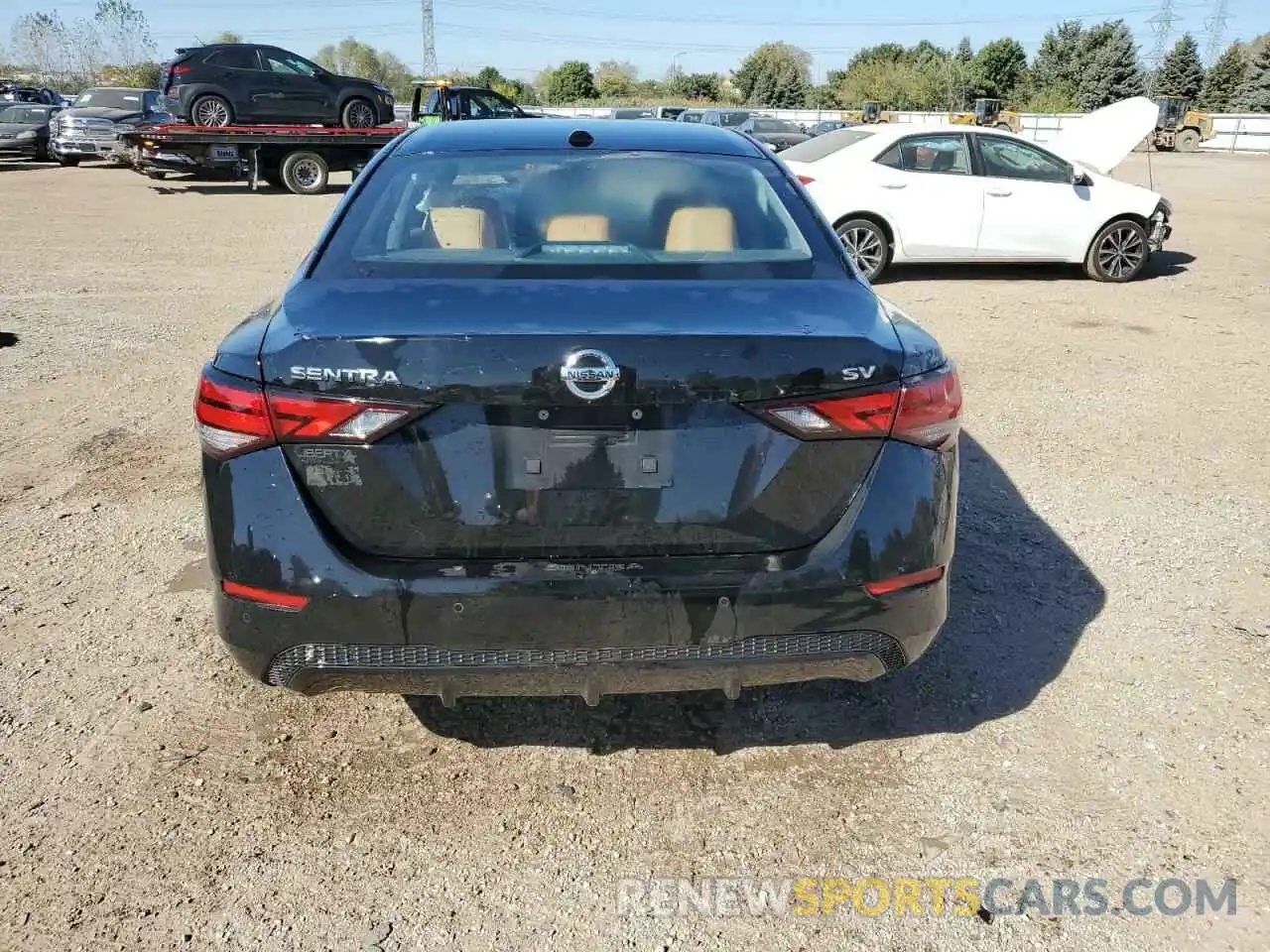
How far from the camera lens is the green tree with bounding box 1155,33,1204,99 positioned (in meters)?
70.6

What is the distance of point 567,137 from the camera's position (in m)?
3.38

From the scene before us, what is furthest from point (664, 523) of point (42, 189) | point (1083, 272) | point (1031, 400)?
point (42, 189)

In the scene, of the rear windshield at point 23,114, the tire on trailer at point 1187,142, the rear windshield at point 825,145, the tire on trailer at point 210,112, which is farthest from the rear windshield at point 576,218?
the tire on trailer at point 1187,142

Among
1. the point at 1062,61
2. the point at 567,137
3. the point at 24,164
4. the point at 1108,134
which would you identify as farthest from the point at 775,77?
the point at 567,137

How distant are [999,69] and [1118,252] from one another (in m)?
80.8

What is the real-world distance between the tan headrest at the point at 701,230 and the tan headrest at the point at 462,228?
0.54 metres

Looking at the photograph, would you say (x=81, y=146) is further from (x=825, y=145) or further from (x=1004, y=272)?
(x=1004, y=272)

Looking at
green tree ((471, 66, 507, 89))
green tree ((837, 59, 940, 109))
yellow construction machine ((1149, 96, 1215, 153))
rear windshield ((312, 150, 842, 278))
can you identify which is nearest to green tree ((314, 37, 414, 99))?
green tree ((471, 66, 507, 89))

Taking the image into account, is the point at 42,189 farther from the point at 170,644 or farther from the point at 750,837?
the point at 750,837

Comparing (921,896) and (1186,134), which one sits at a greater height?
(1186,134)

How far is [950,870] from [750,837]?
49 cm

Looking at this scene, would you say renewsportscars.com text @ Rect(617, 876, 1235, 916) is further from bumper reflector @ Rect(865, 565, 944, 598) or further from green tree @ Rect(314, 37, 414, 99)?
green tree @ Rect(314, 37, 414, 99)

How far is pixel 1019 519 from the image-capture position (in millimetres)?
4434

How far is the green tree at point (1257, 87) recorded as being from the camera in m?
62.0
